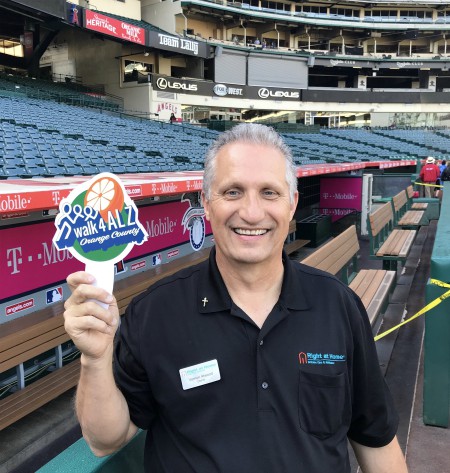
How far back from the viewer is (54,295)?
4.89m

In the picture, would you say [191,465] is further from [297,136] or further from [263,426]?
[297,136]

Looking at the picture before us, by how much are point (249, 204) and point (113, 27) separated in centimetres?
2396

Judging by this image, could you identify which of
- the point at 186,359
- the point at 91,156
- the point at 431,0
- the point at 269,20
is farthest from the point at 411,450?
the point at 431,0

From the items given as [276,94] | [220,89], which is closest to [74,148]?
[220,89]

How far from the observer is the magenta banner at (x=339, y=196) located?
42.7 ft

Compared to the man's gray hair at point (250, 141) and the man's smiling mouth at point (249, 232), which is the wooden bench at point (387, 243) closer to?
the man's gray hair at point (250, 141)

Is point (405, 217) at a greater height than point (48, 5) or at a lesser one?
lesser

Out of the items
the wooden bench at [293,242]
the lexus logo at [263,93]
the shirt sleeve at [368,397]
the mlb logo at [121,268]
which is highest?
the lexus logo at [263,93]

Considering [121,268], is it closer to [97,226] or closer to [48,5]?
[97,226]

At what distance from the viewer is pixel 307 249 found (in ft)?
36.2

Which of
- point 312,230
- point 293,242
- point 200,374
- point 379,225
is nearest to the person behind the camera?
point 200,374

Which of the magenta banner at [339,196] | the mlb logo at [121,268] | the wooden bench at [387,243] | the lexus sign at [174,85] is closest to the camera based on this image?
the mlb logo at [121,268]

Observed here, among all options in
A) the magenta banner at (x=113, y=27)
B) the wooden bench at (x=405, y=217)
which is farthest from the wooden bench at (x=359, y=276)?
the magenta banner at (x=113, y=27)

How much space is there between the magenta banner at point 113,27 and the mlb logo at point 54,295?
19330 mm
